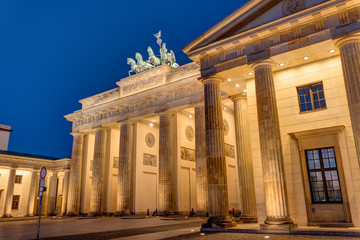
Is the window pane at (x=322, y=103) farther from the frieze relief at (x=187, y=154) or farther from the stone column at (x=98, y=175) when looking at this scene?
the stone column at (x=98, y=175)

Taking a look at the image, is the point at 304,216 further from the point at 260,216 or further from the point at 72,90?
the point at 72,90

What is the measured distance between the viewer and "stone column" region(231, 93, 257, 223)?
18484 millimetres

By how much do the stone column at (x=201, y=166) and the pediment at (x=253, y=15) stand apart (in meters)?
10.7

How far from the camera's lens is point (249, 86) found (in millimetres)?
18062

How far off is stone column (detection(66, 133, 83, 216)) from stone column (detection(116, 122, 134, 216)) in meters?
8.74

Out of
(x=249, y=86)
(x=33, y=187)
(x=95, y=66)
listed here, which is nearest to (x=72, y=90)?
(x=95, y=66)

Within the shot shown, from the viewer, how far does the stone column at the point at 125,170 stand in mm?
30016

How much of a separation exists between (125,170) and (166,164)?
5537 millimetres

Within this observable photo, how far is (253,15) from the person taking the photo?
15656 millimetres

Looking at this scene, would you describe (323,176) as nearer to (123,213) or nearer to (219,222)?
(219,222)

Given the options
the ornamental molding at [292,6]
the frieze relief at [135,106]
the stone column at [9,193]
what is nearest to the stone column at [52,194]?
the stone column at [9,193]

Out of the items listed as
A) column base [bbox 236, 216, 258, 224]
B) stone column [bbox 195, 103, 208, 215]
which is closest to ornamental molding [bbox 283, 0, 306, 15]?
column base [bbox 236, 216, 258, 224]

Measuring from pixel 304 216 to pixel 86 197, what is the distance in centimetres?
2947

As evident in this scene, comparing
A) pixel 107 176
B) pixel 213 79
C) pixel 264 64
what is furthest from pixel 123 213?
pixel 264 64
